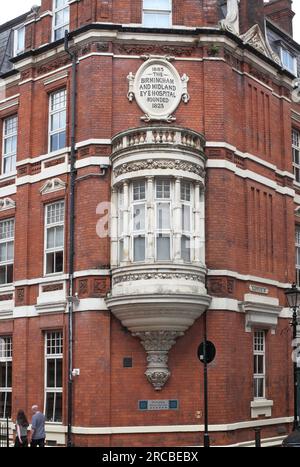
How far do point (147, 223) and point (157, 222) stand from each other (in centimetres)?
34

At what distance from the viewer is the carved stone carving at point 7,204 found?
84.8 ft

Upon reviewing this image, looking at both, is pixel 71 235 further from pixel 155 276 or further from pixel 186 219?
pixel 186 219

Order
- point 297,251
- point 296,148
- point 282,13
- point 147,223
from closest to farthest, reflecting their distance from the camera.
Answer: point 147,223 < point 297,251 < point 296,148 < point 282,13

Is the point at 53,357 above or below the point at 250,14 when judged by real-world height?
below

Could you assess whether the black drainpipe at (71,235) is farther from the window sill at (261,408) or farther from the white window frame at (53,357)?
the window sill at (261,408)

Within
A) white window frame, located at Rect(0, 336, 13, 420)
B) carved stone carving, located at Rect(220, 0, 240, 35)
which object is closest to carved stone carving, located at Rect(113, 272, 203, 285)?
white window frame, located at Rect(0, 336, 13, 420)

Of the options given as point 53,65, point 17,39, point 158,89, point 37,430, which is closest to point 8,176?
point 53,65

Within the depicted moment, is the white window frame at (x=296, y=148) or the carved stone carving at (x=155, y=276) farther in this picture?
the white window frame at (x=296, y=148)

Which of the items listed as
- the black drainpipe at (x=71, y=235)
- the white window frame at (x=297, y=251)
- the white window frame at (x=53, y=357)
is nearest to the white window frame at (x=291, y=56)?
the white window frame at (x=297, y=251)

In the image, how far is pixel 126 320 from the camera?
2131cm

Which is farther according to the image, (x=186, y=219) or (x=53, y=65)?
(x=53, y=65)

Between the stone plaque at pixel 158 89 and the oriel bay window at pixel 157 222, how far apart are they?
253cm

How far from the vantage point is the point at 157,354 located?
21.2m
